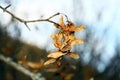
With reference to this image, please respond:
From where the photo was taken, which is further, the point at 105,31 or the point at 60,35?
the point at 105,31

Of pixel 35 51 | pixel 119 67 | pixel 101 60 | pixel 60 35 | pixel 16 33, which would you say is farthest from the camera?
pixel 35 51

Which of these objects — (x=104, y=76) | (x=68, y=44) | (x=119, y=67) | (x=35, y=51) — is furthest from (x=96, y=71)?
(x=68, y=44)

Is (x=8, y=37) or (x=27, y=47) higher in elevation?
(x=27, y=47)

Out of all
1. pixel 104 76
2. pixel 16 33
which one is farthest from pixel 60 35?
pixel 104 76

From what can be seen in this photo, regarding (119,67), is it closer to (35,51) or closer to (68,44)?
(35,51)

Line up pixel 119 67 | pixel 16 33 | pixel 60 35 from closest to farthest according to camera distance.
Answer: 1. pixel 60 35
2. pixel 16 33
3. pixel 119 67

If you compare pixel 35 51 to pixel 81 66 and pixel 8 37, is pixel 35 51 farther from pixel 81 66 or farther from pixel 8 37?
pixel 8 37

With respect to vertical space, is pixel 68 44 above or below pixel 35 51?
below

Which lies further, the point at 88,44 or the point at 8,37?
the point at 88,44

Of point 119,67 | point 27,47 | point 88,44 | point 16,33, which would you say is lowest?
point 16,33
